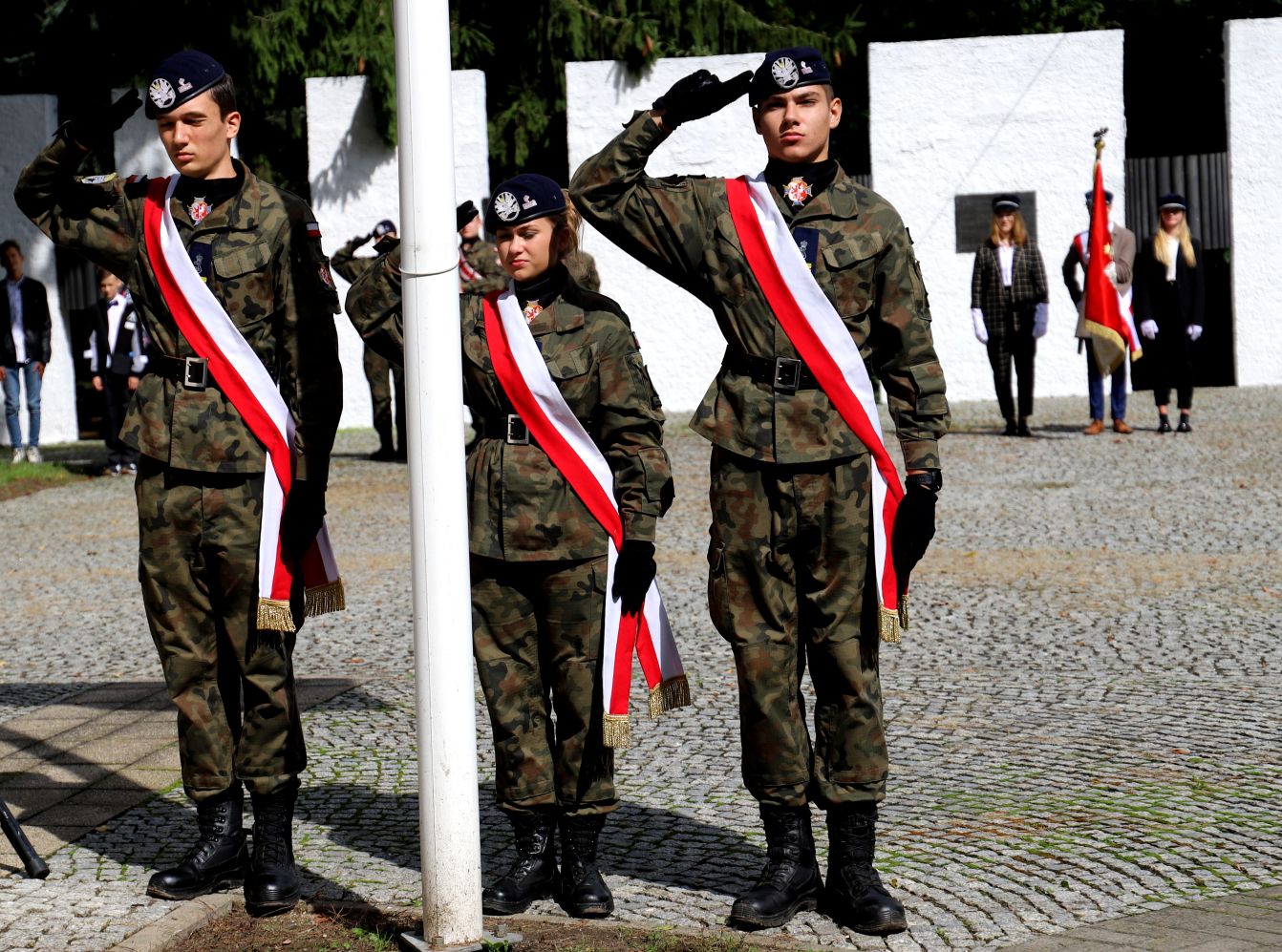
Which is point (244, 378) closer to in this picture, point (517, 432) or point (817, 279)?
point (517, 432)

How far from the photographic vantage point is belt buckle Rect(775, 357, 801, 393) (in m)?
4.71

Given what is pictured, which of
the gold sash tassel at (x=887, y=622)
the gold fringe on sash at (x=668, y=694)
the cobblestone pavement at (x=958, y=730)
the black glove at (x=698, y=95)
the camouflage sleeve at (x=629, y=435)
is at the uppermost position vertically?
the black glove at (x=698, y=95)

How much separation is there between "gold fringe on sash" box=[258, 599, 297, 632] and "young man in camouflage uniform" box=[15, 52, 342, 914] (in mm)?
86

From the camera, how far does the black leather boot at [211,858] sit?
16.4 feet

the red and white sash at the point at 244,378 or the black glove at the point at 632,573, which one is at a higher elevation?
the red and white sash at the point at 244,378

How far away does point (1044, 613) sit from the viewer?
349 inches

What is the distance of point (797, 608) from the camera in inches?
189

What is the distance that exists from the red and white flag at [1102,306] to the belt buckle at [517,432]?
11534mm

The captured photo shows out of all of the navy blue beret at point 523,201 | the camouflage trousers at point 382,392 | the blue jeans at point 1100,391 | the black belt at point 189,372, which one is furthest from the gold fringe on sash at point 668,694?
the blue jeans at point 1100,391

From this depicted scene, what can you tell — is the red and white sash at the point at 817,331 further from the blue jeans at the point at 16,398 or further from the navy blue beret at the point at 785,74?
the blue jeans at the point at 16,398

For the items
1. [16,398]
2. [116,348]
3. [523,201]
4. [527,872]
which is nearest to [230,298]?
[523,201]

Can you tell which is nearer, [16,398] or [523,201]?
[523,201]

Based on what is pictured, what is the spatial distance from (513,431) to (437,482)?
56 cm

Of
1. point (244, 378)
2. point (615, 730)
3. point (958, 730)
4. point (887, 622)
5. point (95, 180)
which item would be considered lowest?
point (958, 730)
